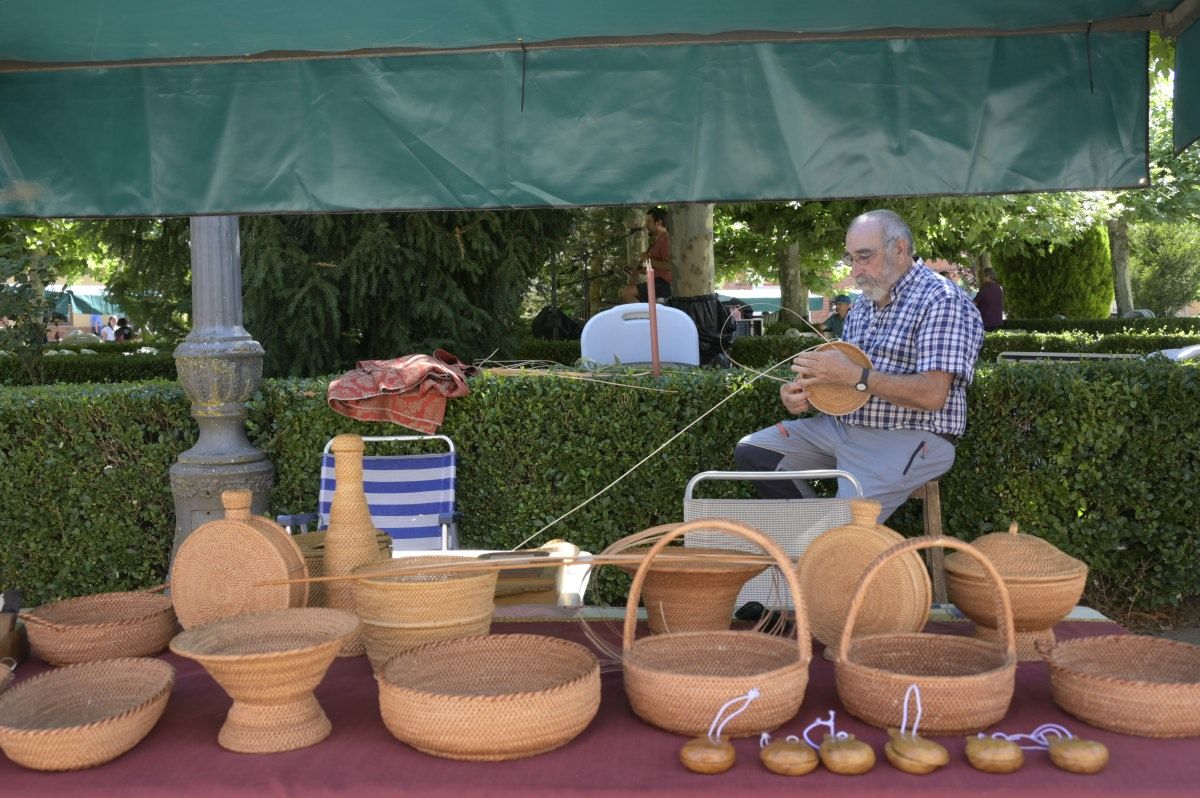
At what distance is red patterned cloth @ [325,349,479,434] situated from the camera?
4.66 metres

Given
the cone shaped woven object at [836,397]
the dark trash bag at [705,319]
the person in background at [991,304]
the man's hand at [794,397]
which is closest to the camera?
the cone shaped woven object at [836,397]

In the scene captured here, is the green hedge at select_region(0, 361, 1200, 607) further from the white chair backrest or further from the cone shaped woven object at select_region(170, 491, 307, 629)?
the cone shaped woven object at select_region(170, 491, 307, 629)

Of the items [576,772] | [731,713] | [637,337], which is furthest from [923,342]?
[637,337]

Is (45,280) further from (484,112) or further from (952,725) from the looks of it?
(952,725)

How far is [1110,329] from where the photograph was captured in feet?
61.4

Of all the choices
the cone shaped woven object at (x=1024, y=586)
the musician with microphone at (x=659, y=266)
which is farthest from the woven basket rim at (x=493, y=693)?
the musician with microphone at (x=659, y=266)

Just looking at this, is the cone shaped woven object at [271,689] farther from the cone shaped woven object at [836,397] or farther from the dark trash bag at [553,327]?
the dark trash bag at [553,327]

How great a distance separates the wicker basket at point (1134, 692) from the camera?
1.83 metres

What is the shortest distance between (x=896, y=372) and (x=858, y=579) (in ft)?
5.10

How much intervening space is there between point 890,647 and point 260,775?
3.94ft

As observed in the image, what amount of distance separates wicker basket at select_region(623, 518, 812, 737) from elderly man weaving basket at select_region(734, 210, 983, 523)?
51.0 inches

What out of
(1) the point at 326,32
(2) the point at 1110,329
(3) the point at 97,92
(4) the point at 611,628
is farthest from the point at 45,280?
(2) the point at 1110,329

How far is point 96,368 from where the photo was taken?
10.7 meters

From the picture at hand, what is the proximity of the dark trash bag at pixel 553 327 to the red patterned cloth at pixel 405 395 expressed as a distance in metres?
8.65
